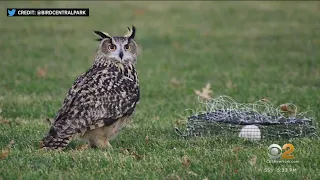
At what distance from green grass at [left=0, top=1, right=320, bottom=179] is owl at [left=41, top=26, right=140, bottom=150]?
272 mm

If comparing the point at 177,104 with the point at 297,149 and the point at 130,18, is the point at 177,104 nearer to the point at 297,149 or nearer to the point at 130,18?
the point at 297,149

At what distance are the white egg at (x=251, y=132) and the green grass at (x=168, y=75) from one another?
0.15 m

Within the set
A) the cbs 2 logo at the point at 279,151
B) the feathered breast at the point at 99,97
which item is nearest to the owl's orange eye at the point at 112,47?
the feathered breast at the point at 99,97

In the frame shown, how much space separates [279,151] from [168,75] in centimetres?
732

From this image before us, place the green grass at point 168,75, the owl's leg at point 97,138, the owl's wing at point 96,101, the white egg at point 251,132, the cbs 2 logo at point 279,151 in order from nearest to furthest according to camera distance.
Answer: the green grass at point 168,75, the cbs 2 logo at point 279,151, the owl's wing at point 96,101, the owl's leg at point 97,138, the white egg at point 251,132

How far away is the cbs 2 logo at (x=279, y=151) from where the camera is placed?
7930mm

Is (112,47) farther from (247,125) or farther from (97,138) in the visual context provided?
(247,125)

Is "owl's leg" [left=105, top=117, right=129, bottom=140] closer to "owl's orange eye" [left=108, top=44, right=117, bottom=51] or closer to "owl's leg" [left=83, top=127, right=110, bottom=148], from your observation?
"owl's leg" [left=83, top=127, right=110, bottom=148]

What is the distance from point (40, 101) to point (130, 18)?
13.5 metres

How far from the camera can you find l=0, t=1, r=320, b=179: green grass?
24.7 ft

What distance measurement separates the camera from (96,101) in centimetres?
838

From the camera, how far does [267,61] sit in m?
17.2

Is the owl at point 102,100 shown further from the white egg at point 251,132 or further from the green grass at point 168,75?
the white egg at point 251,132

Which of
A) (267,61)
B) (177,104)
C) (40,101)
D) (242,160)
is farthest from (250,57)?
(242,160)
